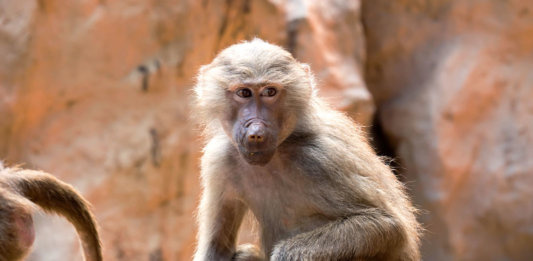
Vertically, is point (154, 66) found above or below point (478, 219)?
above

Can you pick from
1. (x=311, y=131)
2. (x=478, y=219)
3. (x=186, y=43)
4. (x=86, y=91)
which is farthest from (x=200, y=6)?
(x=478, y=219)

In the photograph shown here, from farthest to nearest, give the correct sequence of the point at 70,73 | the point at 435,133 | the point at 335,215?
the point at 435,133 < the point at 70,73 < the point at 335,215

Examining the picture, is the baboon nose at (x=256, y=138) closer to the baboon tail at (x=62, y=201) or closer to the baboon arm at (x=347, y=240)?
the baboon arm at (x=347, y=240)

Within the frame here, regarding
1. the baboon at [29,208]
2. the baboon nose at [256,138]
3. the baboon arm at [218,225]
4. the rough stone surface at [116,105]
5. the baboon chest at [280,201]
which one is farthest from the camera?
the rough stone surface at [116,105]

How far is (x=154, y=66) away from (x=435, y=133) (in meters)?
2.78

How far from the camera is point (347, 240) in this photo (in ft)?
11.4

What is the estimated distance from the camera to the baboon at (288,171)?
349 cm

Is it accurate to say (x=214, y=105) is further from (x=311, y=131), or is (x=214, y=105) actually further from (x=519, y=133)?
(x=519, y=133)

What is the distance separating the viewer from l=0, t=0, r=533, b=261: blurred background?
19.3 ft

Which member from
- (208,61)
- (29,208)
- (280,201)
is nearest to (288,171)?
(280,201)

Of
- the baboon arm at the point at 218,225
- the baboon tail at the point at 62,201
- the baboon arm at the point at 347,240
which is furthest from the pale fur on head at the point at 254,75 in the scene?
the baboon tail at the point at 62,201

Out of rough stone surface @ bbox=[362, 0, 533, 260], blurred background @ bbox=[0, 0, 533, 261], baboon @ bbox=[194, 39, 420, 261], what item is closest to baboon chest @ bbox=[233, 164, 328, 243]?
baboon @ bbox=[194, 39, 420, 261]

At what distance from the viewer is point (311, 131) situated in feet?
12.2

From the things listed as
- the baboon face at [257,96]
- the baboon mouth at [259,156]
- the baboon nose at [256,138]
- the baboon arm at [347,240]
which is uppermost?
the baboon face at [257,96]
